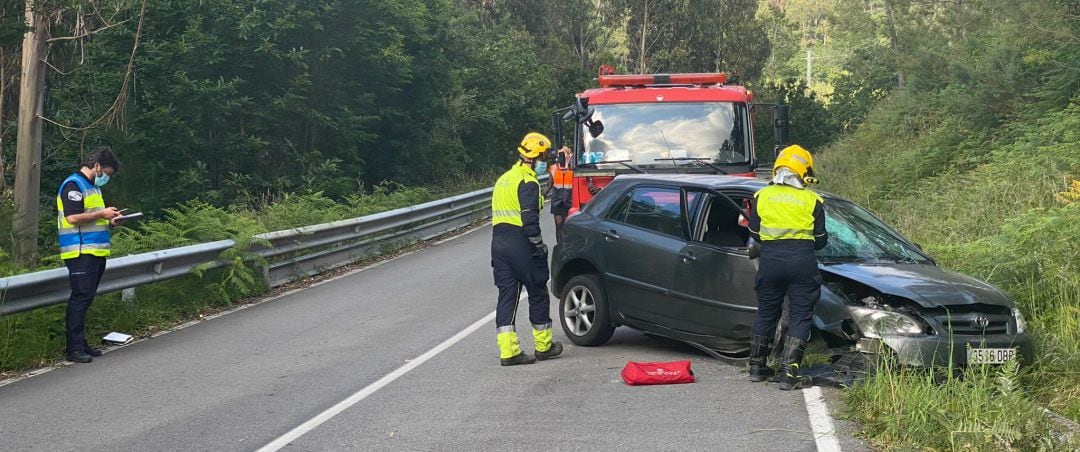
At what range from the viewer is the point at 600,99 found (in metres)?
15.3

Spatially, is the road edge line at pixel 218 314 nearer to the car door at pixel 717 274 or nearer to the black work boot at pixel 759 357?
the car door at pixel 717 274

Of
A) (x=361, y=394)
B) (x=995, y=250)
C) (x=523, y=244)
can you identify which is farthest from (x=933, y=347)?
(x=361, y=394)

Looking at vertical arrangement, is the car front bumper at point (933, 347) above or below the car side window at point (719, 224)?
below

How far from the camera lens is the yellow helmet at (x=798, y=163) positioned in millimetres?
7859

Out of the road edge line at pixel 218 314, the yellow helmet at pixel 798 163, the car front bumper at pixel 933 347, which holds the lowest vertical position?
the road edge line at pixel 218 314

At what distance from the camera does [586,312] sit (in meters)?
9.91

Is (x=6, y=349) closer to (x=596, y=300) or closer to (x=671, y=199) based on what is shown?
(x=596, y=300)

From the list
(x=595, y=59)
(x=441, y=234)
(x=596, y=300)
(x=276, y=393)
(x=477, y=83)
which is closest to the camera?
(x=276, y=393)

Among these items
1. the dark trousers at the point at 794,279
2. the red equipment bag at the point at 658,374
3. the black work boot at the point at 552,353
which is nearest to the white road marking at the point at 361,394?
the black work boot at the point at 552,353

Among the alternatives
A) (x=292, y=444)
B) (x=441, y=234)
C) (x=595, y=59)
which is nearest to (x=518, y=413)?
(x=292, y=444)

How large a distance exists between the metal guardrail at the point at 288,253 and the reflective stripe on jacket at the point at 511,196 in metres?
3.95

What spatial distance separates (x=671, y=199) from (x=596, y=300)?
1.11 m

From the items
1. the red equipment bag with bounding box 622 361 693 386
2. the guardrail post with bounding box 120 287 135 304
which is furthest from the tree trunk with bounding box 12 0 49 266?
the red equipment bag with bounding box 622 361 693 386

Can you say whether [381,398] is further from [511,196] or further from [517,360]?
[511,196]
